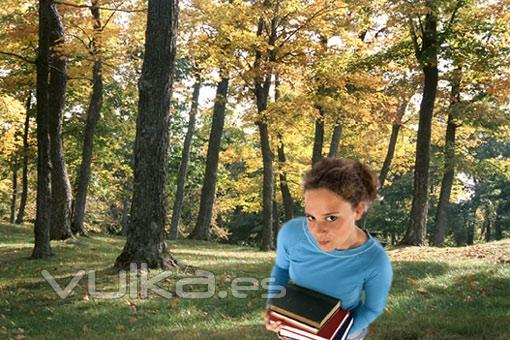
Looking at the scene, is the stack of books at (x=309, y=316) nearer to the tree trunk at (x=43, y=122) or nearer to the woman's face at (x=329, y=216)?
the woman's face at (x=329, y=216)

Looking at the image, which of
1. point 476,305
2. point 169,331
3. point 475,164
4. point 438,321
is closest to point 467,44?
point 475,164

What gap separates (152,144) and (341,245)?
8.73 meters

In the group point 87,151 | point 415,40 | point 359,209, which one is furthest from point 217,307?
point 87,151

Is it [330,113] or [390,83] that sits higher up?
[390,83]

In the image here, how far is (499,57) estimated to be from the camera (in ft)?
56.4

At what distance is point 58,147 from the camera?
53.1ft

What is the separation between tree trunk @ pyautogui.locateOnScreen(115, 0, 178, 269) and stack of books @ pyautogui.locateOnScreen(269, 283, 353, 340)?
8.67 m

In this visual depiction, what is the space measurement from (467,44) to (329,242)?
15.6 metres

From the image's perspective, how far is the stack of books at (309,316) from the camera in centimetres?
249

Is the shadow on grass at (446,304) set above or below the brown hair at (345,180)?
below

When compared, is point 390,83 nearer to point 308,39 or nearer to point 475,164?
point 308,39

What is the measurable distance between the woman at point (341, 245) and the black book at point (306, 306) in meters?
0.14

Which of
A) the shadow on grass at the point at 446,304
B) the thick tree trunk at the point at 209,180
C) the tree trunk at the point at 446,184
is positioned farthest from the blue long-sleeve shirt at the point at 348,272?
the tree trunk at the point at 446,184

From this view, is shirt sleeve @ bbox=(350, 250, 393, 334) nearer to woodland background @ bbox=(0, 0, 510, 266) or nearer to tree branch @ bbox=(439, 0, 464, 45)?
woodland background @ bbox=(0, 0, 510, 266)
